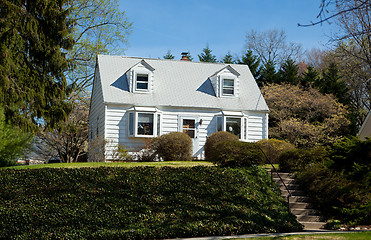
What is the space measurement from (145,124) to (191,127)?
2572 millimetres

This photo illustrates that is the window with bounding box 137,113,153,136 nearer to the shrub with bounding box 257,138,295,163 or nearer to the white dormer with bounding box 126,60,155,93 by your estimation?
the white dormer with bounding box 126,60,155,93

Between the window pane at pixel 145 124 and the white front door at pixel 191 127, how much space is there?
1738mm

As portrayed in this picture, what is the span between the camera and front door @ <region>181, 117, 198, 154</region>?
2275 cm

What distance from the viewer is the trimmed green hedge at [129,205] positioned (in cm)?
1030

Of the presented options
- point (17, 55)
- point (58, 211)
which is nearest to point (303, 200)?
point (58, 211)

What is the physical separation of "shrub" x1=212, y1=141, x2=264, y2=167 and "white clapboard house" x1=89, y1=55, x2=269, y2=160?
8.38 meters

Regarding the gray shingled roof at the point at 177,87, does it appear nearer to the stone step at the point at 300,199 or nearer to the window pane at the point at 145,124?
the window pane at the point at 145,124

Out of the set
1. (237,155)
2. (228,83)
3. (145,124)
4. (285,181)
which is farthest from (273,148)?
(145,124)

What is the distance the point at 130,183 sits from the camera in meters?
11.6

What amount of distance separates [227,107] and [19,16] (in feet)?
37.7

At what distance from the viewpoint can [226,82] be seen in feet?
79.6

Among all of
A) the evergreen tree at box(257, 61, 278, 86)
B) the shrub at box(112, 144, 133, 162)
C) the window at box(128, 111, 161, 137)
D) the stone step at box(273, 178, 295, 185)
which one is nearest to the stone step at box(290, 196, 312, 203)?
the stone step at box(273, 178, 295, 185)

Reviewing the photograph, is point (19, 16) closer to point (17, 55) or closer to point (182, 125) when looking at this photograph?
point (17, 55)

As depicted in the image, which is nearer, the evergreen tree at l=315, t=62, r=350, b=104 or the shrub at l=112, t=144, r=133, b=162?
the shrub at l=112, t=144, r=133, b=162
